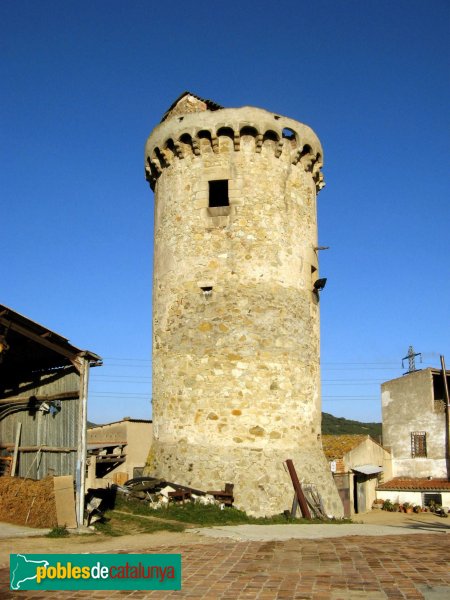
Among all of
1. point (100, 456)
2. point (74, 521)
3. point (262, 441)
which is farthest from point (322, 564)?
point (100, 456)

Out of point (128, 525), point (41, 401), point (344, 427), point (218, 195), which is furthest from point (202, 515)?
point (344, 427)

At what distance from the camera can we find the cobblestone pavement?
6.62m

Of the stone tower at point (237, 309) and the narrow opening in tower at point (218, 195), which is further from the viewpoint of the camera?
the narrow opening in tower at point (218, 195)

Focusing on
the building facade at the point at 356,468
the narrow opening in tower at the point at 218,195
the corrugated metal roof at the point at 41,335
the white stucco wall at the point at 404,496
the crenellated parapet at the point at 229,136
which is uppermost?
the crenellated parapet at the point at 229,136

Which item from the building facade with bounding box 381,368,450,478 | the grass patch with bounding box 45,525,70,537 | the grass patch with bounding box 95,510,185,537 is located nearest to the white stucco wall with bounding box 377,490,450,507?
the building facade with bounding box 381,368,450,478

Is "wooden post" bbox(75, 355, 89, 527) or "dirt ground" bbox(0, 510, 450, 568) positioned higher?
"wooden post" bbox(75, 355, 89, 527)

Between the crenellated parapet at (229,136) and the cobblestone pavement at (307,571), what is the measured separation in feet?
34.5

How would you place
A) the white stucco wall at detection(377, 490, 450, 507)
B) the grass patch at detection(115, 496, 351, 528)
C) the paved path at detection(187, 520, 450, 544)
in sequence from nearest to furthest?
the paved path at detection(187, 520, 450, 544)
the grass patch at detection(115, 496, 351, 528)
the white stucco wall at detection(377, 490, 450, 507)

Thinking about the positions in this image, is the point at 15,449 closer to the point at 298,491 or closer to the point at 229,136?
the point at 298,491

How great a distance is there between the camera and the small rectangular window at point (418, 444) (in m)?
31.2

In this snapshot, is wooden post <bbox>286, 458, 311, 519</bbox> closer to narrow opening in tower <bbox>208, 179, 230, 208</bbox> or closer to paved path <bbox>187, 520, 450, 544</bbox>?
paved path <bbox>187, 520, 450, 544</bbox>

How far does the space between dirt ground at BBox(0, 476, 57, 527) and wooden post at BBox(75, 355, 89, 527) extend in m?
0.51

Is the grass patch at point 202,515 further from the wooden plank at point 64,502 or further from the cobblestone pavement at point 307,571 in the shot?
the cobblestone pavement at point 307,571

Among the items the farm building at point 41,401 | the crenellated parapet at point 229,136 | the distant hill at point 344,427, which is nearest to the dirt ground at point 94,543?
the farm building at point 41,401
